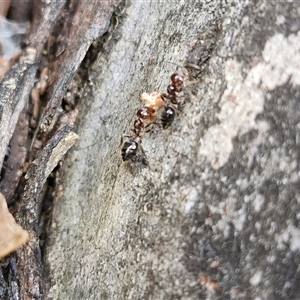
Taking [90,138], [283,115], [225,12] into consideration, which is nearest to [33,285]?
[90,138]

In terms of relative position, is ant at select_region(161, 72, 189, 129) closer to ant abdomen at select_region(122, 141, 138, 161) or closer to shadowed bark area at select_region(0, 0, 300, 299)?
shadowed bark area at select_region(0, 0, 300, 299)

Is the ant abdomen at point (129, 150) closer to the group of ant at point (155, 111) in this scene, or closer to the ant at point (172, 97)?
the group of ant at point (155, 111)

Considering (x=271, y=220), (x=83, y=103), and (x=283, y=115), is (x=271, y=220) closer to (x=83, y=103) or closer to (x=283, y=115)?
(x=283, y=115)

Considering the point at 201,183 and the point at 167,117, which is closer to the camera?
the point at 201,183

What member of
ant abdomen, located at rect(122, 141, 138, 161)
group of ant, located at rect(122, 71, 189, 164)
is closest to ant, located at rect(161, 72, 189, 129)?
group of ant, located at rect(122, 71, 189, 164)

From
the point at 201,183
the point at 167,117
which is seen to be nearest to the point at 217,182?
the point at 201,183

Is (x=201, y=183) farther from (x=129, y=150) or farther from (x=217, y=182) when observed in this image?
(x=129, y=150)
